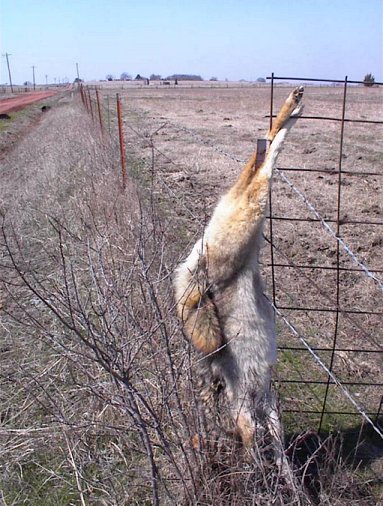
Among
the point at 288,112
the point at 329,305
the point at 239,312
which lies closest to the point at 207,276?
the point at 239,312

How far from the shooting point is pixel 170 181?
411 inches

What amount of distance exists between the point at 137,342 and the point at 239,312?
1.75 ft

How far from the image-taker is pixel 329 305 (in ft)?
17.8

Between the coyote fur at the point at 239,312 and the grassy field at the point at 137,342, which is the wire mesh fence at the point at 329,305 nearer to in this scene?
the grassy field at the point at 137,342

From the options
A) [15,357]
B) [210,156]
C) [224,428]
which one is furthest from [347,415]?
[210,156]

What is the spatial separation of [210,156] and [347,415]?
10200mm

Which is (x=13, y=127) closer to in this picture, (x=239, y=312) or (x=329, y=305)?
(x=329, y=305)

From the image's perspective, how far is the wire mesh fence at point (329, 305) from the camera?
3644mm

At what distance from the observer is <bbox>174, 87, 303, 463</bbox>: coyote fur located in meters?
2.75

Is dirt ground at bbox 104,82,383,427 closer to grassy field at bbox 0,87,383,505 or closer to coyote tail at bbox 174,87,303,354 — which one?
grassy field at bbox 0,87,383,505

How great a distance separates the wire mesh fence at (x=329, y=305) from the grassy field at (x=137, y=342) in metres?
0.02

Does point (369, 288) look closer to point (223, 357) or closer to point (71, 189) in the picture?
point (223, 357)

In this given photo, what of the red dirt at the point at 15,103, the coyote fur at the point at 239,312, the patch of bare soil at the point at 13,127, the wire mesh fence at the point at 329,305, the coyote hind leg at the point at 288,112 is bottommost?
the red dirt at the point at 15,103

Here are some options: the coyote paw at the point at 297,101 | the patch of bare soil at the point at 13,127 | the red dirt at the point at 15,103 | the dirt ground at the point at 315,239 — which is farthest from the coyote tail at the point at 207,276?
the red dirt at the point at 15,103
